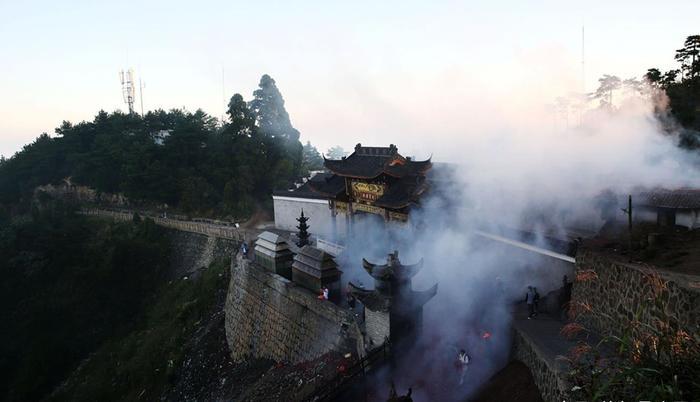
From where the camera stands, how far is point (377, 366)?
34.4 ft

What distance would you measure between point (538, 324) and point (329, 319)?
18.3ft

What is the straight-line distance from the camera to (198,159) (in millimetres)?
37219

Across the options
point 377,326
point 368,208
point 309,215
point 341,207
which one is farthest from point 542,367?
point 309,215

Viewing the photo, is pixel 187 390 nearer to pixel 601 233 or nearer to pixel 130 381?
pixel 130 381

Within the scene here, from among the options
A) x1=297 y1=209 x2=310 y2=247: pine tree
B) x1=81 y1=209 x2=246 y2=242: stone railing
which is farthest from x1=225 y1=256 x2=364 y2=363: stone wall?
x1=81 y1=209 x2=246 y2=242: stone railing

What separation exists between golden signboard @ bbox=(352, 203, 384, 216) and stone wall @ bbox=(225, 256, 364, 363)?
17.0 feet

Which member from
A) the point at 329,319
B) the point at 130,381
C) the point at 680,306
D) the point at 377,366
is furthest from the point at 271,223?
the point at 680,306

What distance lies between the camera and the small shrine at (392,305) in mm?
10703

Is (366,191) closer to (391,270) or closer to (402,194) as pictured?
(402,194)

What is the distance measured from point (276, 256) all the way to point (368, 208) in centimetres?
517

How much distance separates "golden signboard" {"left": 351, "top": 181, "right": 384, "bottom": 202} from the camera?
19047 mm

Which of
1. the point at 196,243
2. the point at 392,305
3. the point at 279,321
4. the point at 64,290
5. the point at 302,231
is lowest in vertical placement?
the point at 64,290

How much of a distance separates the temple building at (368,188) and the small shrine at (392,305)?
575 centimetres

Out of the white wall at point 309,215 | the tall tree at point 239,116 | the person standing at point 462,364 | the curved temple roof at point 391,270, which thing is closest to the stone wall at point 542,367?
the person standing at point 462,364
